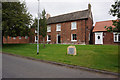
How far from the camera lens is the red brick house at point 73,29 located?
1984 centimetres

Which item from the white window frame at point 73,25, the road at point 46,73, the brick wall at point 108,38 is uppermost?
the white window frame at point 73,25

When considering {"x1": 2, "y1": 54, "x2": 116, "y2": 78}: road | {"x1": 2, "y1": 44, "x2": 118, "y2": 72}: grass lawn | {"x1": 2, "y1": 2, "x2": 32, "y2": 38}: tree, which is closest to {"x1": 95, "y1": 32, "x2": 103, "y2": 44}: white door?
{"x1": 2, "y1": 44, "x2": 118, "y2": 72}: grass lawn

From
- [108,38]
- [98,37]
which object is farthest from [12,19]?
[108,38]

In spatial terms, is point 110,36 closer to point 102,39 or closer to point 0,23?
point 102,39

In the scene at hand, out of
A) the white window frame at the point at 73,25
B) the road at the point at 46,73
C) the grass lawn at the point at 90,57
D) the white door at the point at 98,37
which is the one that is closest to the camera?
the road at the point at 46,73

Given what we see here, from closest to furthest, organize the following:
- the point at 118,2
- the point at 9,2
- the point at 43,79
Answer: the point at 43,79 < the point at 118,2 < the point at 9,2

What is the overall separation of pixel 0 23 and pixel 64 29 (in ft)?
44.6

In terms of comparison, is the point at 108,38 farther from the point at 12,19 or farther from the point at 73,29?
the point at 12,19

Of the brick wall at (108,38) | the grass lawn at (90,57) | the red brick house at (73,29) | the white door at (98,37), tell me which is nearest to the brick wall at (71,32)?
the red brick house at (73,29)

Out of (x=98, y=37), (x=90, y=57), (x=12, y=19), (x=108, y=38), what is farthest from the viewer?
(x=98, y=37)

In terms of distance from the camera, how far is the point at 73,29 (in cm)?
2111

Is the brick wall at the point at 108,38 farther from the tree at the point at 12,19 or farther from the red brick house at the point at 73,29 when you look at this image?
the tree at the point at 12,19

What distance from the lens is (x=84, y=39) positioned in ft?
63.7

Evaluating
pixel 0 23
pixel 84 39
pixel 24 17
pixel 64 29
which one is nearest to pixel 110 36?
pixel 84 39
